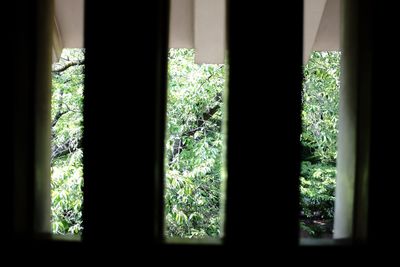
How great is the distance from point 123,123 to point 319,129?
344 inches

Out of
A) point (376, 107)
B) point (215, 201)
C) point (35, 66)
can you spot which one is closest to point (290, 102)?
point (376, 107)

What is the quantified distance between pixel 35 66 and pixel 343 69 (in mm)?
1164

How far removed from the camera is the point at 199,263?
4.27 ft

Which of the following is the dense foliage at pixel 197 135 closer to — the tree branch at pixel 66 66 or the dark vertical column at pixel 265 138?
the tree branch at pixel 66 66

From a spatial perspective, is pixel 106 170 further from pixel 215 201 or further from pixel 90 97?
pixel 215 201

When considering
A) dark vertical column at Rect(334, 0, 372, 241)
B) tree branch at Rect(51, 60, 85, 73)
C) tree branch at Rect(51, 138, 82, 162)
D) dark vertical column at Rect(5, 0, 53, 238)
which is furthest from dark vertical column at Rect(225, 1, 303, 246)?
tree branch at Rect(51, 60, 85, 73)

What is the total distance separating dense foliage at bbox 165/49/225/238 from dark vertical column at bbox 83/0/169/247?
6905 mm

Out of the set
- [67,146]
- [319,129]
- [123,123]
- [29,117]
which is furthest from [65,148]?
[123,123]

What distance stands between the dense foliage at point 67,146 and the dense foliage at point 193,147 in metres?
1.84

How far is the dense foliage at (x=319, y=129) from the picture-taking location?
9492 mm

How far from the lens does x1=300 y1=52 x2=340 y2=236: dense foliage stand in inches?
374

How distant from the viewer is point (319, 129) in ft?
31.4

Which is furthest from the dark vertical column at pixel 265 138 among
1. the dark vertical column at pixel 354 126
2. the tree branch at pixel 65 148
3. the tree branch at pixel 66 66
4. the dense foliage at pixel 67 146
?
the tree branch at pixel 66 66

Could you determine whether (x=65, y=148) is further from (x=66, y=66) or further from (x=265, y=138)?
(x=265, y=138)
